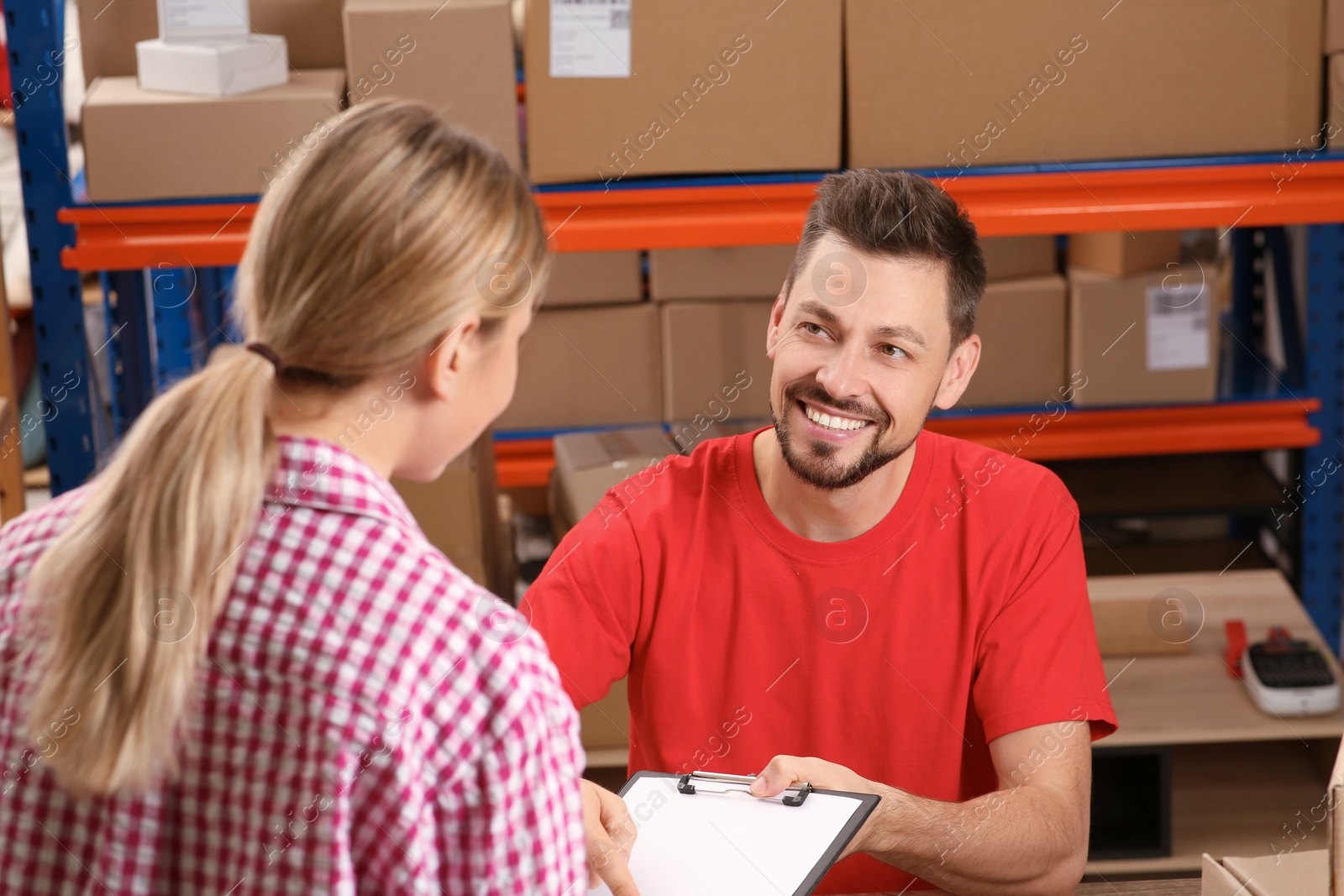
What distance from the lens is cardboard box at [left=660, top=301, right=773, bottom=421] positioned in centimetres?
272

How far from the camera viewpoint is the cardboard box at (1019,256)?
8.88ft

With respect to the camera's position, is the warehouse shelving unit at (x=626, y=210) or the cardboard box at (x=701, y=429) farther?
the cardboard box at (x=701, y=429)

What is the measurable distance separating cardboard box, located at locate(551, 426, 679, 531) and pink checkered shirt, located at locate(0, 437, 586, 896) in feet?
5.02

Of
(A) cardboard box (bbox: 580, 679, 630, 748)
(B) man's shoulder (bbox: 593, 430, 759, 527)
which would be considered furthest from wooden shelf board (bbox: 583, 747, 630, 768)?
(B) man's shoulder (bbox: 593, 430, 759, 527)

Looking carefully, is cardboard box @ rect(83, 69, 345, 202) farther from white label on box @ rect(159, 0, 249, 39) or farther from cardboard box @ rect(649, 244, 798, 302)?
cardboard box @ rect(649, 244, 798, 302)

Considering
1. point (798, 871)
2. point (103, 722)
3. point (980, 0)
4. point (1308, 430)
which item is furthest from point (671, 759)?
point (1308, 430)

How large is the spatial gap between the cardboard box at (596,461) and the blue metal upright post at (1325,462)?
60.3 inches

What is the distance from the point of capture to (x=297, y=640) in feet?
2.24

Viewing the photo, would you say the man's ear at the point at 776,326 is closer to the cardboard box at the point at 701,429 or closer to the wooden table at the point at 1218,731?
the cardboard box at the point at 701,429

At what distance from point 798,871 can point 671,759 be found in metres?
0.47

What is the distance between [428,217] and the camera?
2.47ft

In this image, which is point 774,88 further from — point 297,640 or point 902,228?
point 297,640

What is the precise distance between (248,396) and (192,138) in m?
1.55

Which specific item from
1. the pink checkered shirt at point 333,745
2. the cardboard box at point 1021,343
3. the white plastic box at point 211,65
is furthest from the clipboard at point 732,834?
the cardboard box at point 1021,343
